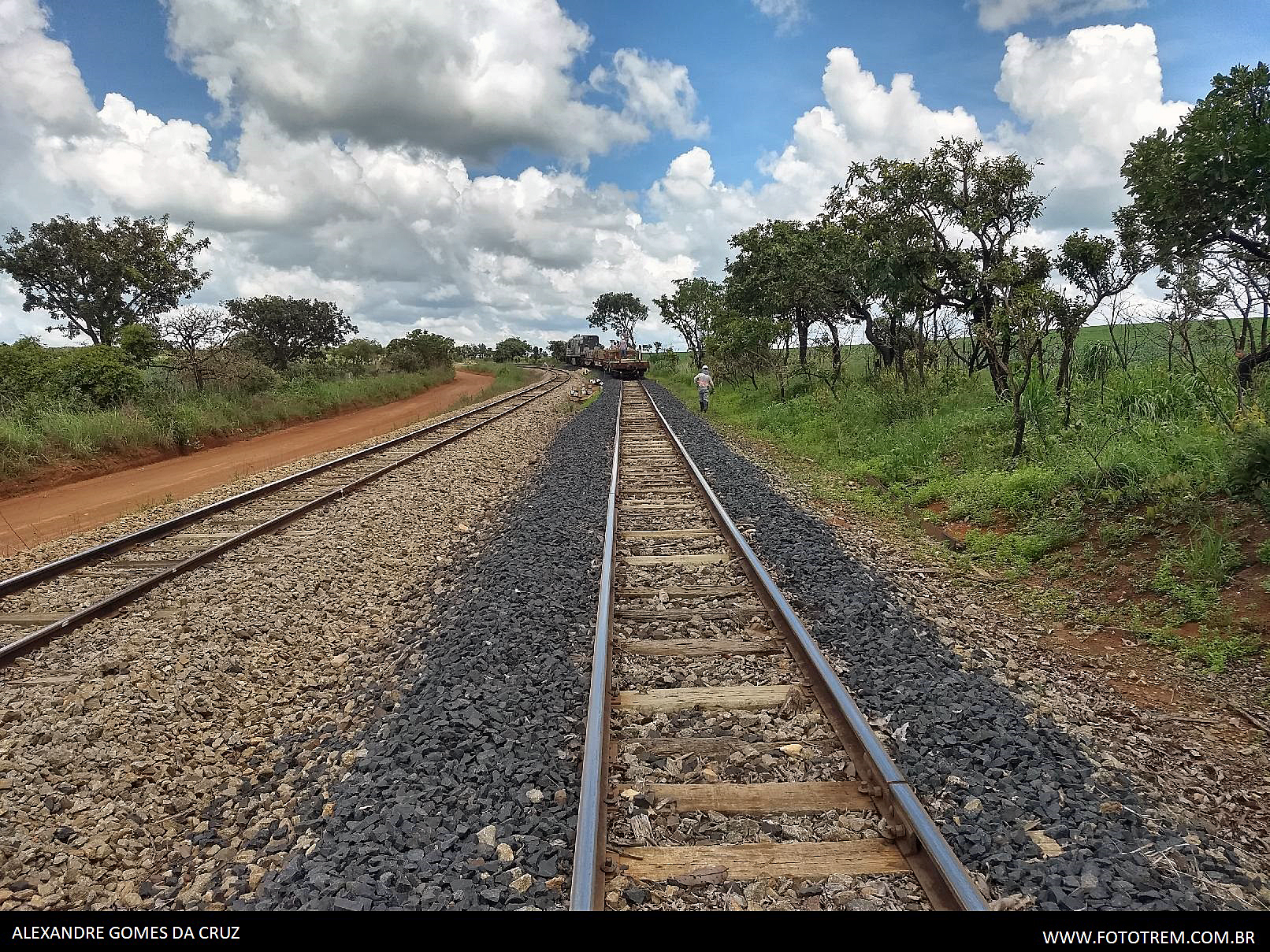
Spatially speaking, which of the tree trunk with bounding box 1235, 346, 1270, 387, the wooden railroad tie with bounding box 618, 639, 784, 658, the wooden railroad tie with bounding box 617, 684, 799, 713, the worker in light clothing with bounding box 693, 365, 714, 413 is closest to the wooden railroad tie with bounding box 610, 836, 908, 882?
the wooden railroad tie with bounding box 617, 684, 799, 713

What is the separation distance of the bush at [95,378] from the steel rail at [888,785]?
16756mm

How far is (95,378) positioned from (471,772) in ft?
55.9

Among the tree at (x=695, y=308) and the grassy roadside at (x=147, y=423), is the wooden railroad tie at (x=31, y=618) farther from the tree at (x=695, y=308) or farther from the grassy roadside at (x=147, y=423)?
the tree at (x=695, y=308)

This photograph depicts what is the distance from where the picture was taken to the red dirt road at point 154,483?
359 inches

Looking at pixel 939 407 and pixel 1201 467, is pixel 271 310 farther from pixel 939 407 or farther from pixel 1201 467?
pixel 1201 467

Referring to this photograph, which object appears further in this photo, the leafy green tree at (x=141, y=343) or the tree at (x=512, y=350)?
the tree at (x=512, y=350)

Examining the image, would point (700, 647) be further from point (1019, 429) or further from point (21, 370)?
point (21, 370)

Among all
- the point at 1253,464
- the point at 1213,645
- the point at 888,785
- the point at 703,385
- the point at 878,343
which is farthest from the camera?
the point at 703,385

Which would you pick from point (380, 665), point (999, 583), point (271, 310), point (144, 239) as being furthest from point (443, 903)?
point (271, 310)

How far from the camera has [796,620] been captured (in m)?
4.59

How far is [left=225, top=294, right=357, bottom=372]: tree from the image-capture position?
29.9m

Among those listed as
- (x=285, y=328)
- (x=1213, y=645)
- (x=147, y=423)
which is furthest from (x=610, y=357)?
(x=1213, y=645)

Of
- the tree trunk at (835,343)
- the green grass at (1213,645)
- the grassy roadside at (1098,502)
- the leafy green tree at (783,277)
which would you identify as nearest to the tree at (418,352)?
the leafy green tree at (783,277)

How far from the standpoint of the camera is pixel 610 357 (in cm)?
4503
